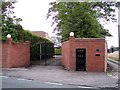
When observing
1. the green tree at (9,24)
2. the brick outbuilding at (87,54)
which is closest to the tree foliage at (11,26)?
the green tree at (9,24)

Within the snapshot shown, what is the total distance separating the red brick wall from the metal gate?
17.3ft

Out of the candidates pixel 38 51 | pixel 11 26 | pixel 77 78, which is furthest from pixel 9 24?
pixel 77 78

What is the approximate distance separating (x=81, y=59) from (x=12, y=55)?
5.62 metres

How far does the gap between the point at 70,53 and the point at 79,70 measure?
1457mm

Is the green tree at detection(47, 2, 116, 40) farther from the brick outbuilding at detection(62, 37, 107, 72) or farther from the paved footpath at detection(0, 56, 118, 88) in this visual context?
the paved footpath at detection(0, 56, 118, 88)

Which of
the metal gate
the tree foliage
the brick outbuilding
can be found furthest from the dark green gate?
the metal gate

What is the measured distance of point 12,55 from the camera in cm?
2200

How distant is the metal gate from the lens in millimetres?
20625

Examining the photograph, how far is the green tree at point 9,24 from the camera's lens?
23.5 meters

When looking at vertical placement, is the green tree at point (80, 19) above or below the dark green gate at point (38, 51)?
above

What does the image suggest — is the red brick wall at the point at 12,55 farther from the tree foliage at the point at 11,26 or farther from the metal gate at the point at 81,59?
Result: the metal gate at the point at 81,59

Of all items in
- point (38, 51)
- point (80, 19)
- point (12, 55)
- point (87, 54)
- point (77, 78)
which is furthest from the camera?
point (38, 51)

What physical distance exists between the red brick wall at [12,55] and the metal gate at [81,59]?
5.29m

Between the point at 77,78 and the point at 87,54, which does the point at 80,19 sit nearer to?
the point at 87,54
